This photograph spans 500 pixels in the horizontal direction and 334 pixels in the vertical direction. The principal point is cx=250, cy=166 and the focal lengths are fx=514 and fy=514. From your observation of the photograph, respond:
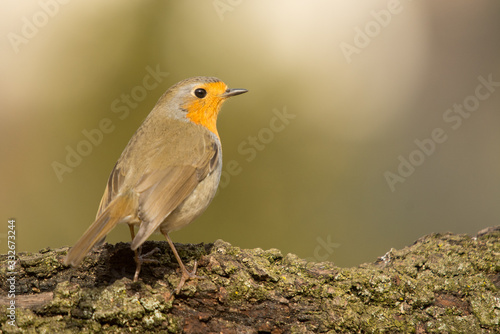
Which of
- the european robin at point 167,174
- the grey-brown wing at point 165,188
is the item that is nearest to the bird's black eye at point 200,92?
the european robin at point 167,174

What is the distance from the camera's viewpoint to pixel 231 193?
4531 mm

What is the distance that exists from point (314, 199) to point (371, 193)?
0.94m

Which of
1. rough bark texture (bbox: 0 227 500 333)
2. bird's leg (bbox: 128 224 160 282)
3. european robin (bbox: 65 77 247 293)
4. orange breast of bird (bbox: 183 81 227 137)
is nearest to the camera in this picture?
rough bark texture (bbox: 0 227 500 333)

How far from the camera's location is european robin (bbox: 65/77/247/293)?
2902 millimetres

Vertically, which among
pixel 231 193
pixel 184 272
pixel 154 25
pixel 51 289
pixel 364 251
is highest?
pixel 154 25

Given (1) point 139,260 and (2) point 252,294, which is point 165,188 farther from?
(2) point 252,294

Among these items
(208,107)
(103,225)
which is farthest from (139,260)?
(208,107)

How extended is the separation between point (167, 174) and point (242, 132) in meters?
1.51

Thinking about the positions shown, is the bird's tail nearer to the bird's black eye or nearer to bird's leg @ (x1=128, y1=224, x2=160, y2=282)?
bird's leg @ (x1=128, y1=224, x2=160, y2=282)

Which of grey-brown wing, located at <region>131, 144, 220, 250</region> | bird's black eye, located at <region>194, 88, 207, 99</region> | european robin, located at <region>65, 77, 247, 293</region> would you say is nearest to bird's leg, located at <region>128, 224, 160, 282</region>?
european robin, located at <region>65, 77, 247, 293</region>

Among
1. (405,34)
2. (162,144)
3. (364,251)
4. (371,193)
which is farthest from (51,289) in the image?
(405,34)

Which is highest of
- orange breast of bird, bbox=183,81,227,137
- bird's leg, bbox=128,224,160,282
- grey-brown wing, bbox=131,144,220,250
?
orange breast of bird, bbox=183,81,227,137

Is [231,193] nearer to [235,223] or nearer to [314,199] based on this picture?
[235,223]

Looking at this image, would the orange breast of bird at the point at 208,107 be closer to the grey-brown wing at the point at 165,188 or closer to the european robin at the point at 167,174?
the european robin at the point at 167,174
